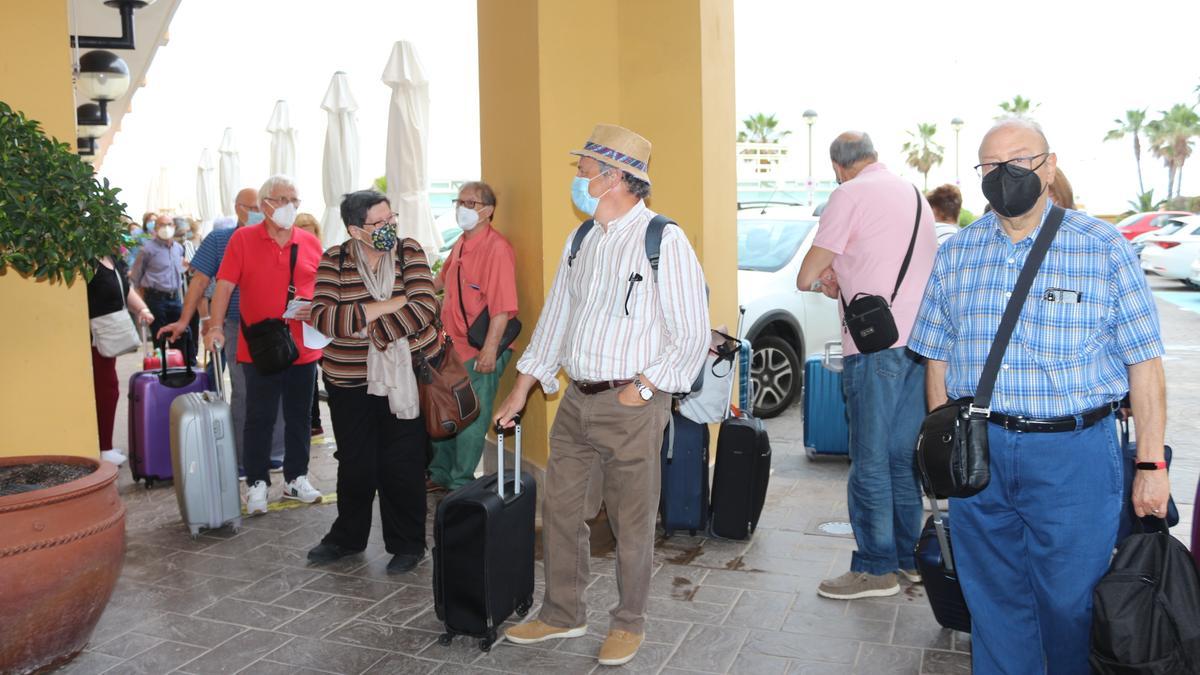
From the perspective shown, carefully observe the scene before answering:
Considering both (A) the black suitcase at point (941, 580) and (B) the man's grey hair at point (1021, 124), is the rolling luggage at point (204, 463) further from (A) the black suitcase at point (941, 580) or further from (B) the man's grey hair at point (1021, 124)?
(B) the man's grey hair at point (1021, 124)

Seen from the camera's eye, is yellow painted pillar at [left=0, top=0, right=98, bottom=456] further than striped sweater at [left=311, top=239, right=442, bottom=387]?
No

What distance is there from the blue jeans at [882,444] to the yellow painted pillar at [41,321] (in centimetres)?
366

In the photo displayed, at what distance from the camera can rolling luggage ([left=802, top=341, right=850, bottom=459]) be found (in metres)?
7.02

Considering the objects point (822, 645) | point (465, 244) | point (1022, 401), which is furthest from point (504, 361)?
point (1022, 401)

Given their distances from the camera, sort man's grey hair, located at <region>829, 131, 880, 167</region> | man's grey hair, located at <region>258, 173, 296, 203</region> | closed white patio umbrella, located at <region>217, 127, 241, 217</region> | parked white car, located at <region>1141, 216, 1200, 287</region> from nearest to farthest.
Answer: man's grey hair, located at <region>829, 131, 880, 167</region>, man's grey hair, located at <region>258, 173, 296, 203</region>, closed white patio umbrella, located at <region>217, 127, 241, 217</region>, parked white car, located at <region>1141, 216, 1200, 287</region>

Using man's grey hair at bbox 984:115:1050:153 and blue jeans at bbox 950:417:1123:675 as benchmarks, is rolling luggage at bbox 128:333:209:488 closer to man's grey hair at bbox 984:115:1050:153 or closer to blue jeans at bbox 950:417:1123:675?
blue jeans at bbox 950:417:1123:675

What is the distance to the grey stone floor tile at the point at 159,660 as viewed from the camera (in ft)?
13.1

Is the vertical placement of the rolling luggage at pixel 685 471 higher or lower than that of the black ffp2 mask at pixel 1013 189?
lower

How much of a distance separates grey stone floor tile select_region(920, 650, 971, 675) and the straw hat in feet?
6.93

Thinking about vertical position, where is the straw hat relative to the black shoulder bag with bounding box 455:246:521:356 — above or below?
above

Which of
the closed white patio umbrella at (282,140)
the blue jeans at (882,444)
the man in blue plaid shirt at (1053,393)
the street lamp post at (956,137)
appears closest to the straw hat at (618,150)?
the man in blue plaid shirt at (1053,393)

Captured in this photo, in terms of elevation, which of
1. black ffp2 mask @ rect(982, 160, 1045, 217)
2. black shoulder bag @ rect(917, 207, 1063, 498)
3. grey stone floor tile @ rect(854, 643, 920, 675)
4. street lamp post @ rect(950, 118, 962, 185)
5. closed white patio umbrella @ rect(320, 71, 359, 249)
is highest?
street lamp post @ rect(950, 118, 962, 185)

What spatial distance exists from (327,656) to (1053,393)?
2.86 meters

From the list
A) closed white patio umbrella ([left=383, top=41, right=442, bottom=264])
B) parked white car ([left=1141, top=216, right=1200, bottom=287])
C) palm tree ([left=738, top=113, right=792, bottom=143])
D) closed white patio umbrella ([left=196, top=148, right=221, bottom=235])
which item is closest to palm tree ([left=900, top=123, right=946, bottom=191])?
palm tree ([left=738, top=113, right=792, bottom=143])
